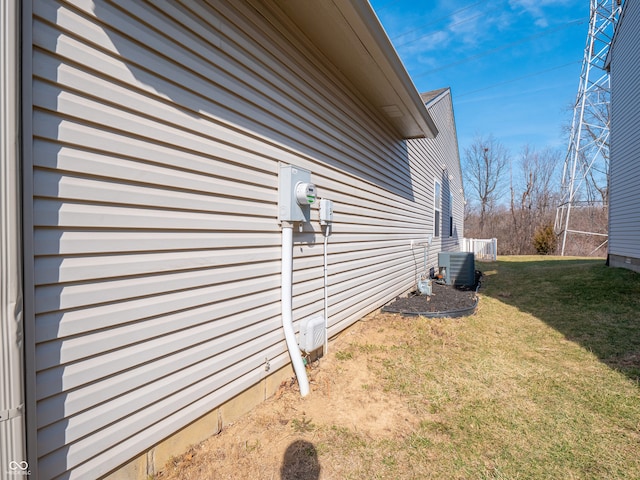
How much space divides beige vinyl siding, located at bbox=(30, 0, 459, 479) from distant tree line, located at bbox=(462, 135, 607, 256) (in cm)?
2218

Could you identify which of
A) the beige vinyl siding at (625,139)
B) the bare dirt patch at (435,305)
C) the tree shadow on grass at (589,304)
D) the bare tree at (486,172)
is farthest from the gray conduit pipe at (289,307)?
the bare tree at (486,172)

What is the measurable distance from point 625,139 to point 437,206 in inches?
205

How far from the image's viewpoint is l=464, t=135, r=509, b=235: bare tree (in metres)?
29.0

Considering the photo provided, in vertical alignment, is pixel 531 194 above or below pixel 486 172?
below

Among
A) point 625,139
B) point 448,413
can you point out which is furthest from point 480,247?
point 448,413

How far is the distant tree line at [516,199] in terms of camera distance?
23750mm

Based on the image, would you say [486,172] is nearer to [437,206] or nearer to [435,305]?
[437,206]

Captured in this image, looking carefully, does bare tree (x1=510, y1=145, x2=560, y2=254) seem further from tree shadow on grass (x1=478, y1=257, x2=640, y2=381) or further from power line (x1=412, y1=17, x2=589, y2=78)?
tree shadow on grass (x1=478, y1=257, x2=640, y2=381)

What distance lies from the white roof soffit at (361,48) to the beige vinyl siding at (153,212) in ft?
0.71

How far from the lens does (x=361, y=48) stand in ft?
10.9

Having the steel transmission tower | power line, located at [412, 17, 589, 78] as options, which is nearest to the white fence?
the steel transmission tower

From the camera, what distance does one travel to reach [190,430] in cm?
204

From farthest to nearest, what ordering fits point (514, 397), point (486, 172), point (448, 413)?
1. point (486, 172)
2. point (514, 397)
3. point (448, 413)

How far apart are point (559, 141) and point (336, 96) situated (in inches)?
1177
